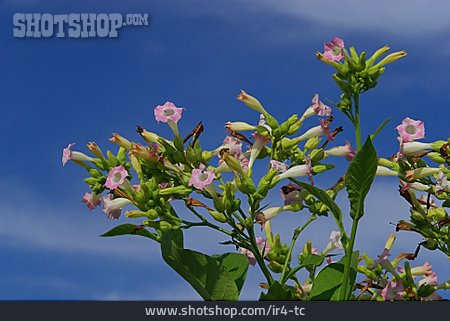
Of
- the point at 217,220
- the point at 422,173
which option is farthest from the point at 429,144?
the point at 217,220

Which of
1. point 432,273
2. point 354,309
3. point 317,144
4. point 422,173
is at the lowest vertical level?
point 354,309

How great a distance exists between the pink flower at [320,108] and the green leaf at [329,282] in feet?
1.65

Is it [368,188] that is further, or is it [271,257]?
[271,257]

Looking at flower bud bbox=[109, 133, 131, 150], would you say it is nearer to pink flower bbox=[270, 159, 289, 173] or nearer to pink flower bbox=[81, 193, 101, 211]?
pink flower bbox=[81, 193, 101, 211]

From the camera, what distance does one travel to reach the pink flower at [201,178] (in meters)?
1.89

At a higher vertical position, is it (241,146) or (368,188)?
(241,146)

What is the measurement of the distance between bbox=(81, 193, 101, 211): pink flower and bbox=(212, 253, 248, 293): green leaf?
434mm

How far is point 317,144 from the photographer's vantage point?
85.3 inches

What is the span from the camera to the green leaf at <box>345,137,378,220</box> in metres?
1.72

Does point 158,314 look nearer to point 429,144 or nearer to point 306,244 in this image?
point 306,244

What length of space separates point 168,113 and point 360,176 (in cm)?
65

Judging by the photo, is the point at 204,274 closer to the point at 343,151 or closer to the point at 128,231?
the point at 128,231

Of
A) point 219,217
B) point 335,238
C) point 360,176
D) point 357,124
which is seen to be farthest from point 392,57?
point 219,217

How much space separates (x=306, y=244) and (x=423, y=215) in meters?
0.40
